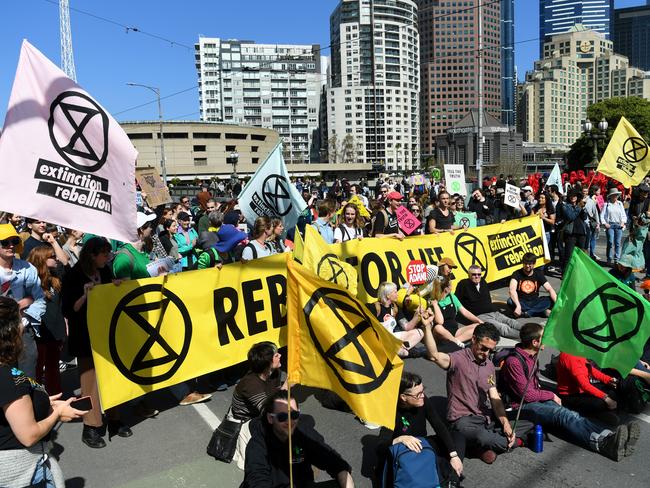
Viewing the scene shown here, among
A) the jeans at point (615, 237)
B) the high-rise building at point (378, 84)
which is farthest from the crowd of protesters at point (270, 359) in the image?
the high-rise building at point (378, 84)

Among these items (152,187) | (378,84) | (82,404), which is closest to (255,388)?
(82,404)

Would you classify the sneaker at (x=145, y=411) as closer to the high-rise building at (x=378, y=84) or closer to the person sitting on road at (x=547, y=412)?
the person sitting on road at (x=547, y=412)

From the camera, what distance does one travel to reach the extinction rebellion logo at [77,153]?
13.5ft

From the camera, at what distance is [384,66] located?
167750mm

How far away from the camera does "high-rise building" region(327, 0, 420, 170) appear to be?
6452 inches

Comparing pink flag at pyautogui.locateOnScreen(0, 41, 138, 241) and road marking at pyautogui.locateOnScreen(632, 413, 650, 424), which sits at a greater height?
pink flag at pyautogui.locateOnScreen(0, 41, 138, 241)

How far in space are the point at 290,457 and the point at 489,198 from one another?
1370cm

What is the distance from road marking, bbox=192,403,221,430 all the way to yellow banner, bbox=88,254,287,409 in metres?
0.39

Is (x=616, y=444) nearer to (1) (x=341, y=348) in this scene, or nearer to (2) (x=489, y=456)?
(2) (x=489, y=456)

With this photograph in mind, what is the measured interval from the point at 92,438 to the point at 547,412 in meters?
4.11

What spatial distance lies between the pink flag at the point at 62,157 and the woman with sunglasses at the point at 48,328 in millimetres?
2084

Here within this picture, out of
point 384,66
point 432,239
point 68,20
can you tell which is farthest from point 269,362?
point 384,66

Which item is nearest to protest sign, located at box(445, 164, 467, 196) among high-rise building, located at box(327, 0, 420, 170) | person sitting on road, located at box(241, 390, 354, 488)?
person sitting on road, located at box(241, 390, 354, 488)

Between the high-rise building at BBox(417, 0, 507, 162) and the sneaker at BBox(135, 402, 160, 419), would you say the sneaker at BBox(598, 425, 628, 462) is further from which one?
the high-rise building at BBox(417, 0, 507, 162)
